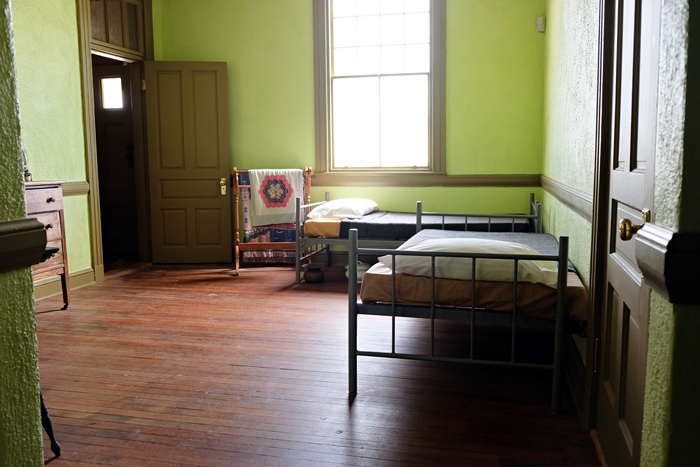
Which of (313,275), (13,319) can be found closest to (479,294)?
(13,319)

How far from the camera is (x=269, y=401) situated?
8.70 ft

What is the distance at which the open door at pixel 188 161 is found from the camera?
6020 mm

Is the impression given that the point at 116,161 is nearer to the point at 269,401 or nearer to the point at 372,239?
the point at 372,239

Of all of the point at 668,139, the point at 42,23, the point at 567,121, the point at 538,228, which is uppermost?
the point at 42,23

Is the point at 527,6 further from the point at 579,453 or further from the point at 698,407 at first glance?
the point at 698,407

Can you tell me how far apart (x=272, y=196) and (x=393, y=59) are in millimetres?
1812

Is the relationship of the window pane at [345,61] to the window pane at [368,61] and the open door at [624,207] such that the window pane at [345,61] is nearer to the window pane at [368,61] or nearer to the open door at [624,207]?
the window pane at [368,61]

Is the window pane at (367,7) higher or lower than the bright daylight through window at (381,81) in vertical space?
higher

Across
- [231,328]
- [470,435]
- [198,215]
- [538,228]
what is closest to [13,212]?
[470,435]

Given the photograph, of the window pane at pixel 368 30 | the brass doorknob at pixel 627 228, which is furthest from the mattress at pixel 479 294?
the window pane at pixel 368 30

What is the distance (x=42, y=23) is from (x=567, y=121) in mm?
4039

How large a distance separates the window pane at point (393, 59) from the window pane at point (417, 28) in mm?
128

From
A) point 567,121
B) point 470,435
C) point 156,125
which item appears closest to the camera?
point 470,435

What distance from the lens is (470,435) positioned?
7.54 ft
